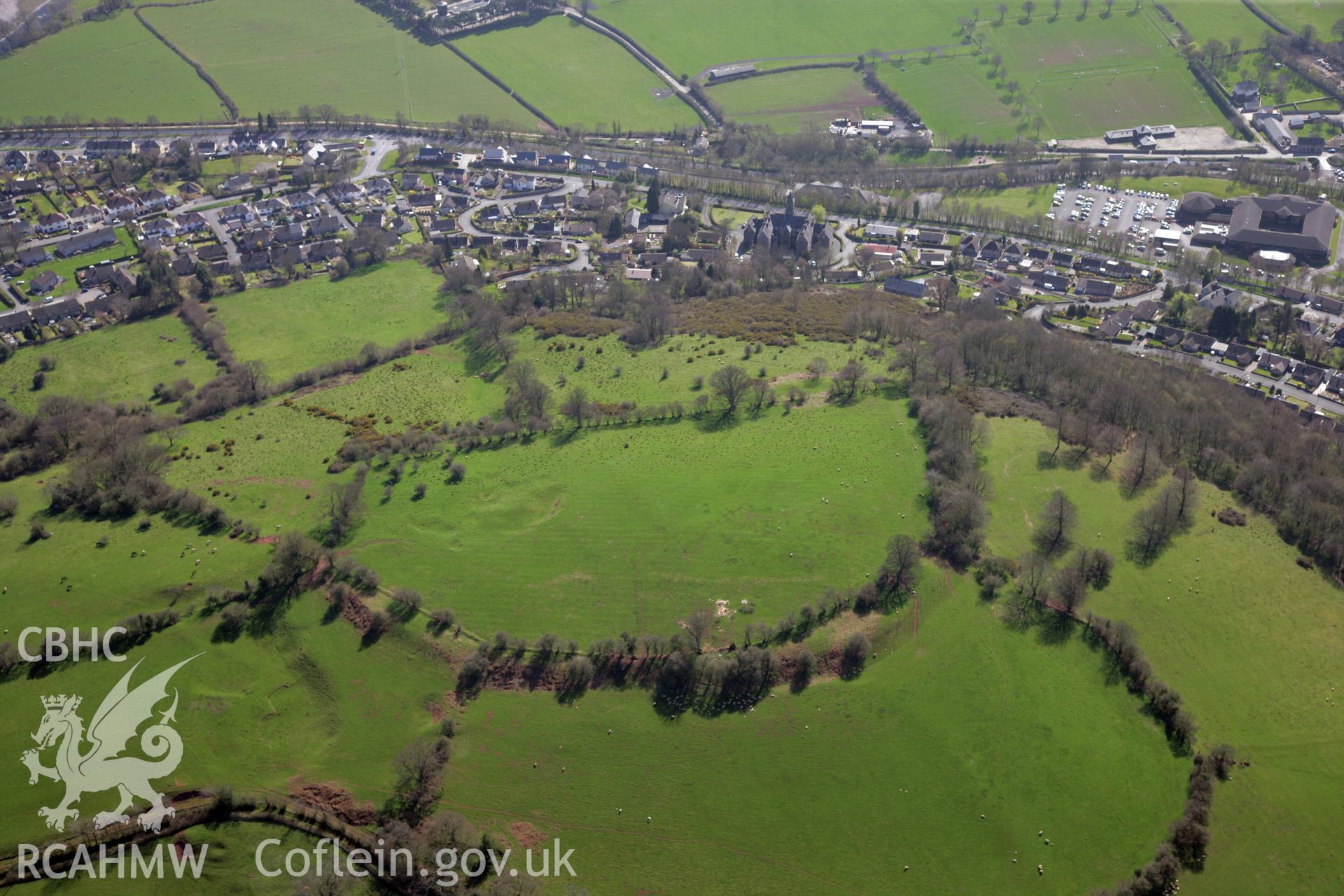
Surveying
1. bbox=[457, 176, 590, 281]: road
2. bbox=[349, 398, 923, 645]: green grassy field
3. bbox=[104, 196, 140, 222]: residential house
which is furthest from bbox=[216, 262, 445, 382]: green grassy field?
bbox=[349, 398, 923, 645]: green grassy field

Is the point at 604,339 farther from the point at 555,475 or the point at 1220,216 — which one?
the point at 1220,216

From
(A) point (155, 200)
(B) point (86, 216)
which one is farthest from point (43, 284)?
(A) point (155, 200)

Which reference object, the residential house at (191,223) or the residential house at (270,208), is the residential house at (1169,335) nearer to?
the residential house at (270,208)

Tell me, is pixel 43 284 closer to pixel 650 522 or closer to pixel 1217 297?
pixel 650 522

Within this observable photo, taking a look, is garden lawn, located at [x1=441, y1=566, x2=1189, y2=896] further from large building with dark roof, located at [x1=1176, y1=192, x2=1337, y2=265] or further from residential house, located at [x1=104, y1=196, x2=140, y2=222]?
residential house, located at [x1=104, y1=196, x2=140, y2=222]

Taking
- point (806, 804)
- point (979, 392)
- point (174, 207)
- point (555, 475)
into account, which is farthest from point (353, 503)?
point (174, 207)

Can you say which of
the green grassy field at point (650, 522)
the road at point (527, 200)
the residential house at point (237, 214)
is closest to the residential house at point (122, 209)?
the residential house at point (237, 214)
